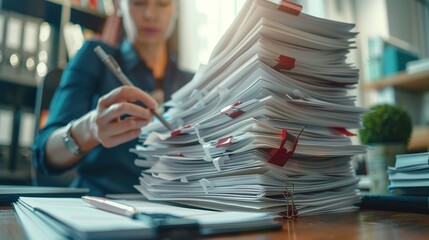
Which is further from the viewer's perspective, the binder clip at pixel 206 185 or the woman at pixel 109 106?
the woman at pixel 109 106

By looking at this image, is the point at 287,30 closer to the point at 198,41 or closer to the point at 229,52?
the point at 229,52

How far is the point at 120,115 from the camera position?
0.61 metres

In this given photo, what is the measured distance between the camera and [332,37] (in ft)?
1.64

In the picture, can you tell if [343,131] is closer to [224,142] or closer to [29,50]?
[224,142]

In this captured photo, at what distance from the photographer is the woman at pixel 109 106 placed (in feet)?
2.07

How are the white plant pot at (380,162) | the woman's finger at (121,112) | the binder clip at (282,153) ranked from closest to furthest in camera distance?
1. the binder clip at (282,153)
2. the woman's finger at (121,112)
3. the white plant pot at (380,162)

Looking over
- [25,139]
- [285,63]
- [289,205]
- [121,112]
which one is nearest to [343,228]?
[289,205]

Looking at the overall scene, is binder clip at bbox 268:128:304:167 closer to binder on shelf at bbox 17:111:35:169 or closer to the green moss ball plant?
the green moss ball plant

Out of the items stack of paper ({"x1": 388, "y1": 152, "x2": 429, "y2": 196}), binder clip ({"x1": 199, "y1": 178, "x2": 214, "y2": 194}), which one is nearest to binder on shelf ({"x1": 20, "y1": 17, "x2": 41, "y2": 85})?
binder clip ({"x1": 199, "y1": 178, "x2": 214, "y2": 194})

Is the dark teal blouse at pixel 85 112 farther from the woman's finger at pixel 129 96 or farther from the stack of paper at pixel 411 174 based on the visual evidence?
the stack of paper at pixel 411 174

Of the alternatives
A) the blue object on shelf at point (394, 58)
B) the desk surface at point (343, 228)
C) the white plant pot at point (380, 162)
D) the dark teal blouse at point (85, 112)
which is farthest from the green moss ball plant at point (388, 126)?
the blue object on shelf at point (394, 58)

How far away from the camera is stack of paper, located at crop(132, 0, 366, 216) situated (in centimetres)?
42

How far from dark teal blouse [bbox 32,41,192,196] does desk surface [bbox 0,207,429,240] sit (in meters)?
0.50

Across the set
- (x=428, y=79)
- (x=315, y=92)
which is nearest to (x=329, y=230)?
(x=315, y=92)
